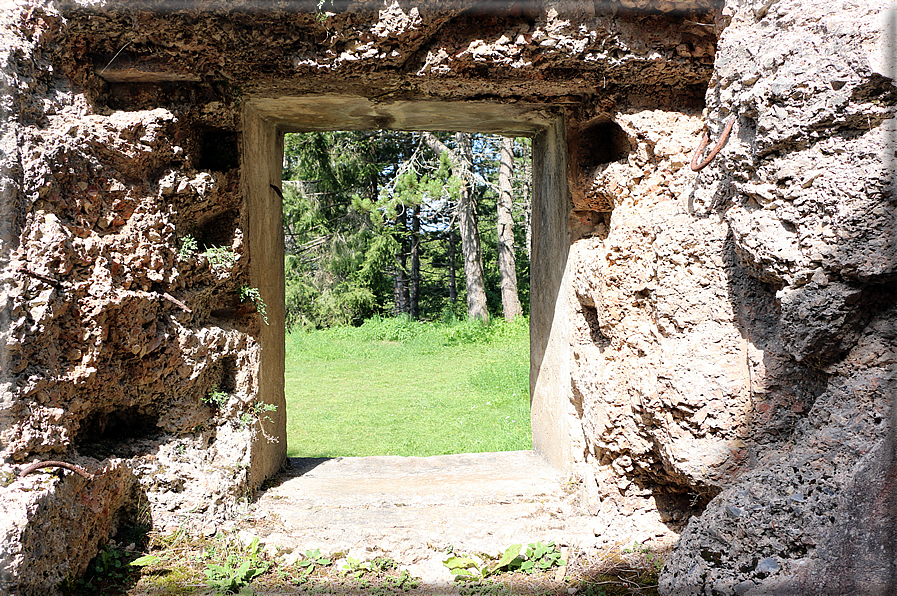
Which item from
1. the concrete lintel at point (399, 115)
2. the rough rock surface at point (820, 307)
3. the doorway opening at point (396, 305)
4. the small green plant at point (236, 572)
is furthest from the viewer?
the doorway opening at point (396, 305)

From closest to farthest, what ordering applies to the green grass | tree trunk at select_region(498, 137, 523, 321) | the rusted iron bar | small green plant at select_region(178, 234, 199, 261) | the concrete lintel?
1. the rusted iron bar
2. small green plant at select_region(178, 234, 199, 261)
3. the concrete lintel
4. the green grass
5. tree trunk at select_region(498, 137, 523, 321)

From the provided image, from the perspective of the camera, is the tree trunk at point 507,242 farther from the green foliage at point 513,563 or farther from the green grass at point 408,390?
the green foliage at point 513,563

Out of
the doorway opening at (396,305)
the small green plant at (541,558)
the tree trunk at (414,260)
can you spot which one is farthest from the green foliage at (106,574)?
the tree trunk at (414,260)

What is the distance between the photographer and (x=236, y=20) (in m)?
3.21

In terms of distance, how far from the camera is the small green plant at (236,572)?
3.02 metres

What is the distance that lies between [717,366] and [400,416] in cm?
481

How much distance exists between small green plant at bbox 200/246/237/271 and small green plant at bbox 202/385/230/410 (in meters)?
0.76

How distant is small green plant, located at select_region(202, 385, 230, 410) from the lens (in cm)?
372

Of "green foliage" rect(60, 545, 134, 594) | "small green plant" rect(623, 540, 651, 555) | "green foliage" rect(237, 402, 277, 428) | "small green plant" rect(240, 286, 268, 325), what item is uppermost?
"small green plant" rect(240, 286, 268, 325)

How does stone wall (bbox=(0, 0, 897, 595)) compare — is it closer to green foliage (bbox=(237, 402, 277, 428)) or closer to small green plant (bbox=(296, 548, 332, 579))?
green foliage (bbox=(237, 402, 277, 428))

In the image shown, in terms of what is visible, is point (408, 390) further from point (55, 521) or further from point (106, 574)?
point (55, 521)

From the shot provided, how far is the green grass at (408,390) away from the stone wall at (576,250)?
194cm

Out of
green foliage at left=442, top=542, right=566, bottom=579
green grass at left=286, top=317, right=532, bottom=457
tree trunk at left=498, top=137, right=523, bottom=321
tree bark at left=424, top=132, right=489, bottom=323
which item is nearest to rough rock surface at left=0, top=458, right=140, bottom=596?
green foliage at left=442, top=542, right=566, bottom=579

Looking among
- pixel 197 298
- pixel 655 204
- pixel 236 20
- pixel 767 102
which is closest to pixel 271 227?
pixel 197 298
